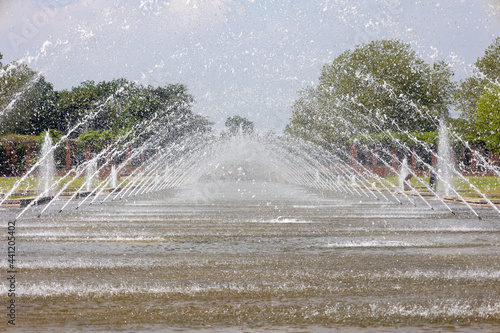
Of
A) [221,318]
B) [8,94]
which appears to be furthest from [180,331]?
[8,94]

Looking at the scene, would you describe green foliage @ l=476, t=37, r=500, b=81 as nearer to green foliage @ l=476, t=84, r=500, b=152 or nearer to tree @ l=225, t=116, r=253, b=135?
green foliage @ l=476, t=84, r=500, b=152

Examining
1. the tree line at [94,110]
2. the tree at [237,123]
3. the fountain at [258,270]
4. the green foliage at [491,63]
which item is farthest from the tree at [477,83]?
the tree at [237,123]

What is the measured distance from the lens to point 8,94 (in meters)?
74.6

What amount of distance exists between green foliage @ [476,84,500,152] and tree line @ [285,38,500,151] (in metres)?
0.10

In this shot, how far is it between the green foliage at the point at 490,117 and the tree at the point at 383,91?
544cm

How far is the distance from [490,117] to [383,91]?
9.85 meters

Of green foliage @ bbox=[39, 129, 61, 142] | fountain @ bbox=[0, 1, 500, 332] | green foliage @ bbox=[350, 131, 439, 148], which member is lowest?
fountain @ bbox=[0, 1, 500, 332]

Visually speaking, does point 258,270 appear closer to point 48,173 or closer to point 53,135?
point 48,173

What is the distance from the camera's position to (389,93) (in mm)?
66062

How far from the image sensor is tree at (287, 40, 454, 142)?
66.6 m

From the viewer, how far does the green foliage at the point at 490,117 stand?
59781 millimetres

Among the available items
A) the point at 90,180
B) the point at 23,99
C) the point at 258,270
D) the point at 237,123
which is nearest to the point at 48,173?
the point at 90,180

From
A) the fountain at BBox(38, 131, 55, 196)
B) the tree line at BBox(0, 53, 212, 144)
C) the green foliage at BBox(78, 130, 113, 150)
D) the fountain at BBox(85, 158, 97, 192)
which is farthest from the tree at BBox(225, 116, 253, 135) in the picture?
the fountain at BBox(85, 158, 97, 192)

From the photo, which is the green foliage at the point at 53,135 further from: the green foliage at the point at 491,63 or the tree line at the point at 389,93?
the green foliage at the point at 491,63
